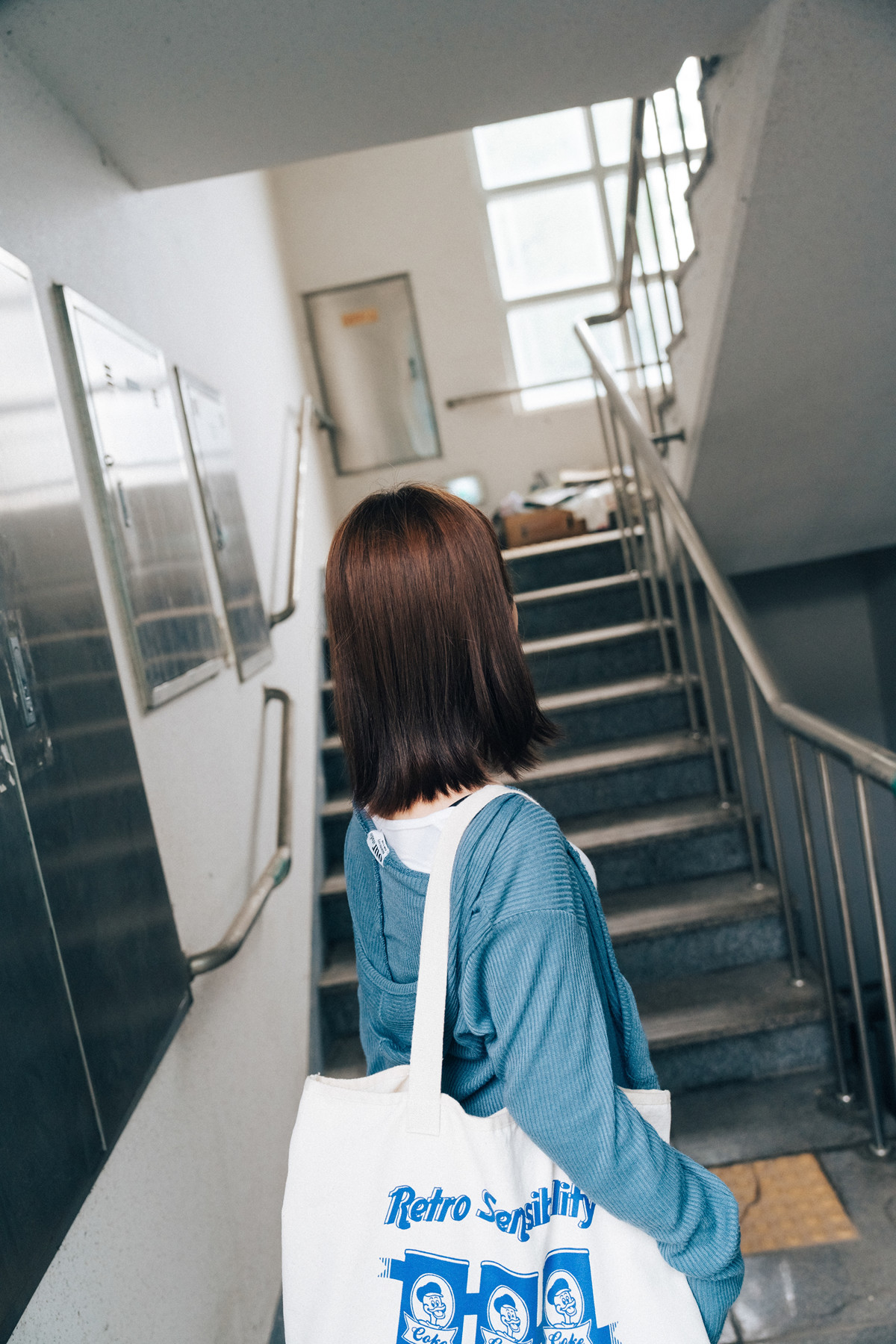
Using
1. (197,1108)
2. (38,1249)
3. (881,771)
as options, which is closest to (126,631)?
(197,1108)

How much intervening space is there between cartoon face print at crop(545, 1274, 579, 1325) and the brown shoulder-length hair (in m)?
0.40

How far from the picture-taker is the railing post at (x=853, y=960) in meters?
2.03

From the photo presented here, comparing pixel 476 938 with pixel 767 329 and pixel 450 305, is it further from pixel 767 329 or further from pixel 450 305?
pixel 450 305

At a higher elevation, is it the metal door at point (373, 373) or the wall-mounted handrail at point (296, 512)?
the metal door at point (373, 373)

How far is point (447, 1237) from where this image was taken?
77cm

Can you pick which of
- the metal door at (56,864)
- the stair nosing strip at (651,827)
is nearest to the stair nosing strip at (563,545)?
the stair nosing strip at (651,827)

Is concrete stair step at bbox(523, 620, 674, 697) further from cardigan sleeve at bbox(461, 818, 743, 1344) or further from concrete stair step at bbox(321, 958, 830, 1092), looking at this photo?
cardigan sleeve at bbox(461, 818, 743, 1344)

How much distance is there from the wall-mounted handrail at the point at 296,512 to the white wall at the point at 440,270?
100cm

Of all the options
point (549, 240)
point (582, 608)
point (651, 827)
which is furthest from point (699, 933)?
point (549, 240)

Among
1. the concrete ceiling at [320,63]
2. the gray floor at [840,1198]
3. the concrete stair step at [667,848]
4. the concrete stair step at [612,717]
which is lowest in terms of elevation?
the gray floor at [840,1198]

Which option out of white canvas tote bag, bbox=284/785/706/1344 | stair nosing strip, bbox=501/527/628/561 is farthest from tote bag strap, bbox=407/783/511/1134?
stair nosing strip, bbox=501/527/628/561

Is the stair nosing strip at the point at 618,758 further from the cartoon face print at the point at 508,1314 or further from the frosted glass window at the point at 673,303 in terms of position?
the cartoon face print at the point at 508,1314

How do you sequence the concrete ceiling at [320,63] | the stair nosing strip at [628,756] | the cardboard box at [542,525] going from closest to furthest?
the concrete ceiling at [320,63] < the stair nosing strip at [628,756] < the cardboard box at [542,525]

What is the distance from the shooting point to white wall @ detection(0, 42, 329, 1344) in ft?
4.19
